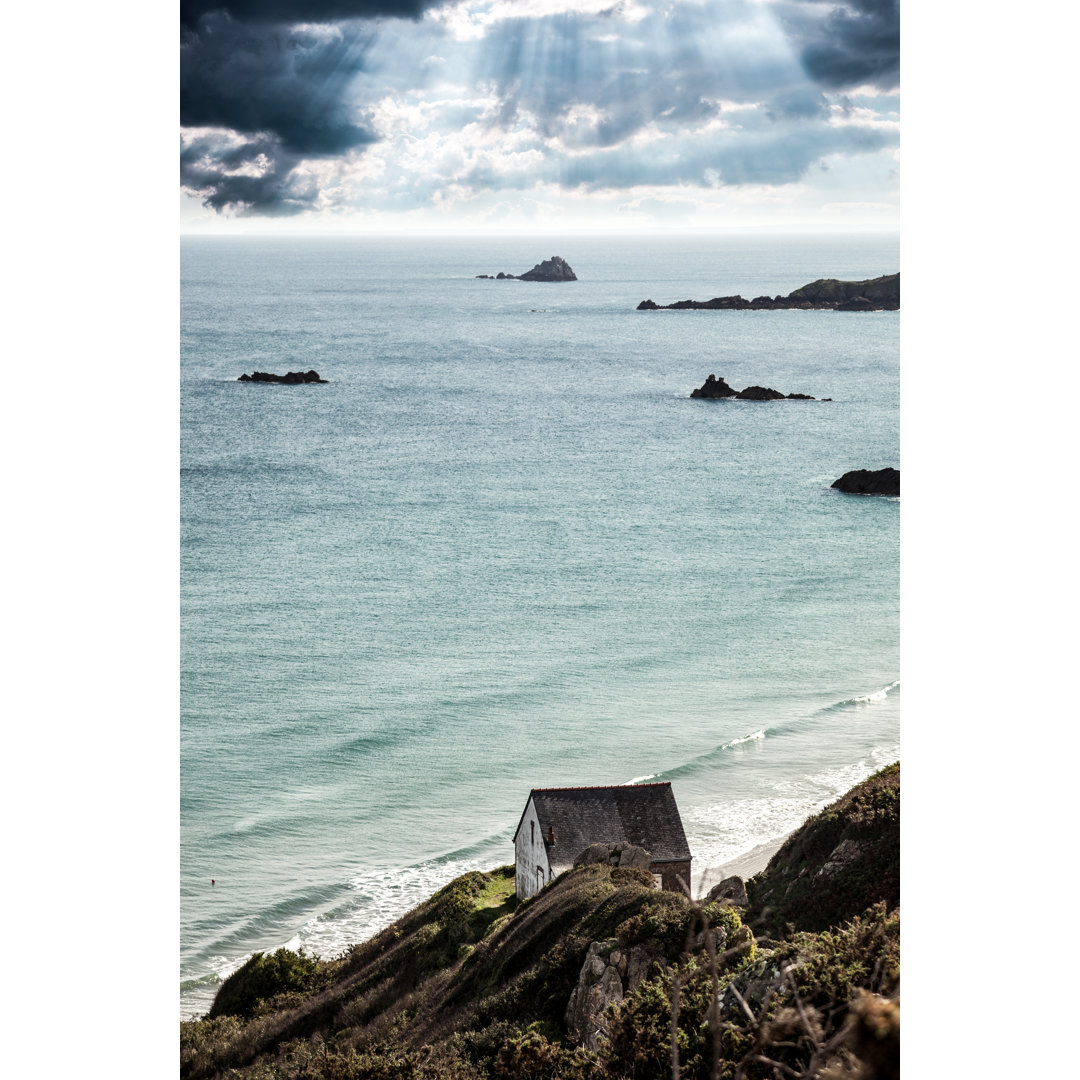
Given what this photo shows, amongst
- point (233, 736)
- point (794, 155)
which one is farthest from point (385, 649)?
point (794, 155)

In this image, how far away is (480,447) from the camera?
20656mm

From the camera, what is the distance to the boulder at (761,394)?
20234 millimetres

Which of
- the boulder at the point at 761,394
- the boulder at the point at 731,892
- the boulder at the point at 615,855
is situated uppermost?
the boulder at the point at 761,394

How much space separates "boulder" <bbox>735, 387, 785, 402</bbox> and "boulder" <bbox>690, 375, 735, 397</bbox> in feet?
1.23

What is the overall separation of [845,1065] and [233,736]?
12.0m

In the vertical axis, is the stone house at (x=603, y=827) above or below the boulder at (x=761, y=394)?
below

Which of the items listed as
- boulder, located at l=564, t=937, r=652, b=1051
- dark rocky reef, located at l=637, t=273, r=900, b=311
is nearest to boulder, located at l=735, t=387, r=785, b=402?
dark rocky reef, located at l=637, t=273, r=900, b=311

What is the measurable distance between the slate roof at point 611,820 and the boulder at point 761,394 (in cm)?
1300

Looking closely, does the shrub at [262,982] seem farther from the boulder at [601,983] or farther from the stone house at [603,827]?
the boulder at [601,983]

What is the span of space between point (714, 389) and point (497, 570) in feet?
20.5

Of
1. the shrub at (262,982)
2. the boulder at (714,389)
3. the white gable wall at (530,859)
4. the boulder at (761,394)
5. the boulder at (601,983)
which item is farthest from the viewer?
the boulder at (714,389)

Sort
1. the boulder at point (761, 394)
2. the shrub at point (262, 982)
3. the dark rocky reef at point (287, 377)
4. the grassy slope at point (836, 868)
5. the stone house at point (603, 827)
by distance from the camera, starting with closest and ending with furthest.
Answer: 1. the grassy slope at point (836, 868)
2. the shrub at point (262, 982)
3. the stone house at point (603, 827)
4. the boulder at point (761, 394)
5. the dark rocky reef at point (287, 377)

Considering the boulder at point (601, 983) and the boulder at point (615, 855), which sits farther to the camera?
the boulder at point (615, 855)

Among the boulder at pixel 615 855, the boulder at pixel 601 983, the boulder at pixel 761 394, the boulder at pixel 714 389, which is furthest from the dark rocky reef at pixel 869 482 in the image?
the boulder at pixel 601 983
